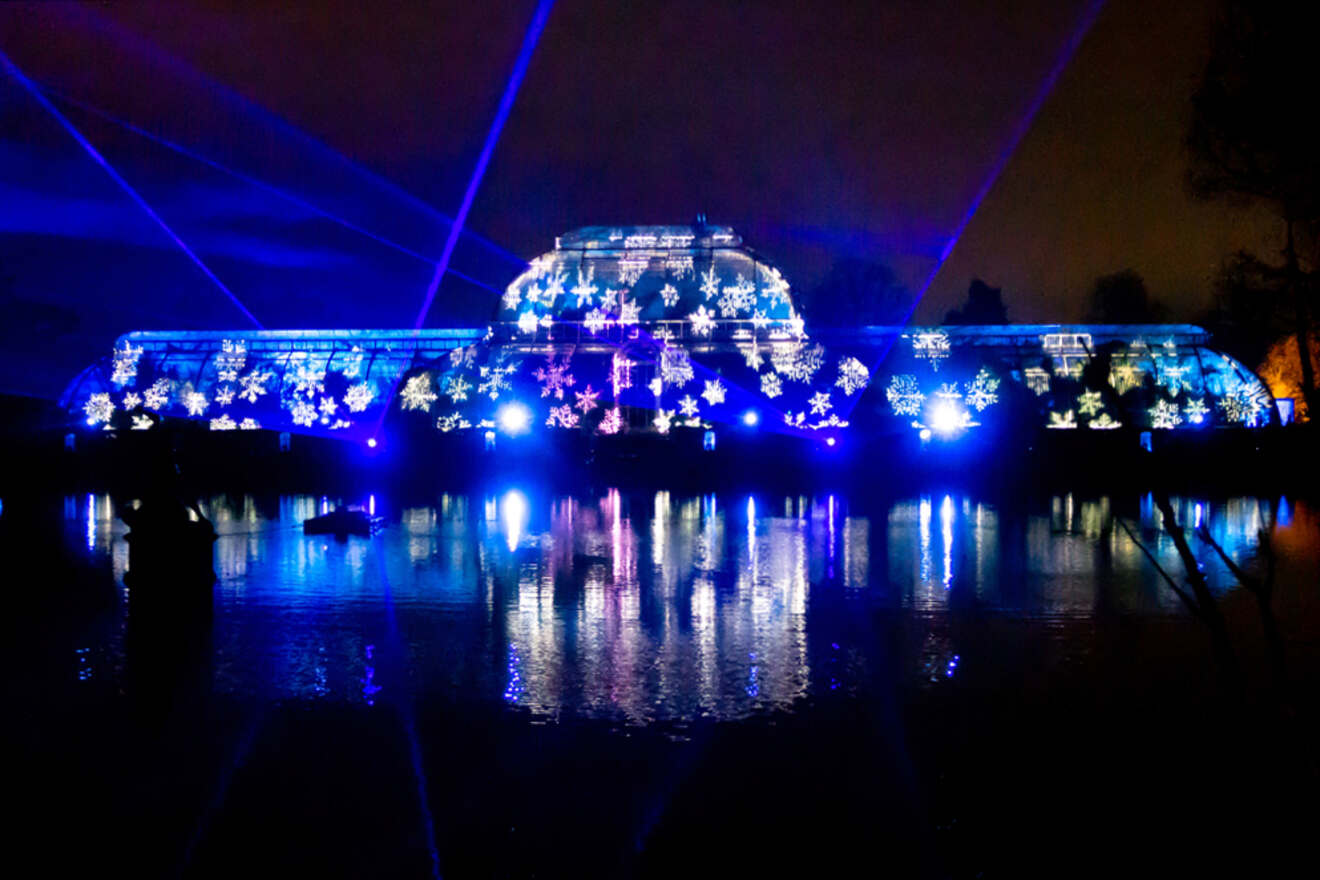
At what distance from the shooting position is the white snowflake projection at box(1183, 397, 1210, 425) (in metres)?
51.7

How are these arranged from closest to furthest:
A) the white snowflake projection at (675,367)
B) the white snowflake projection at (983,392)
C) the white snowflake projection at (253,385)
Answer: the white snowflake projection at (983,392) < the white snowflake projection at (675,367) < the white snowflake projection at (253,385)

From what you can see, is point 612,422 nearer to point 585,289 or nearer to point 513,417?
point 513,417

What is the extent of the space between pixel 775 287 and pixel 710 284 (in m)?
3.12

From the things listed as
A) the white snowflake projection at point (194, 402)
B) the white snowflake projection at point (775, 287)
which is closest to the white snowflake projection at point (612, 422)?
the white snowflake projection at point (775, 287)

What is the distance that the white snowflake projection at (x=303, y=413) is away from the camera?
184 ft

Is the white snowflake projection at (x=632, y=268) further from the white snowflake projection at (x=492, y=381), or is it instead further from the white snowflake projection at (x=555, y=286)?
the white snowflake projection at (x=492, y=381)

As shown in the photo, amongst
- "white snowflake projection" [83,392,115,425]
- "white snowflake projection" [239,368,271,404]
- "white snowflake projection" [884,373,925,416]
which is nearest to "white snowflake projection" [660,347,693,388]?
"white snowflake projection" [884,373,925,416]

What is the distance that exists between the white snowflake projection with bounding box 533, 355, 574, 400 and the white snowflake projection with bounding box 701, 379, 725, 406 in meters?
5.58

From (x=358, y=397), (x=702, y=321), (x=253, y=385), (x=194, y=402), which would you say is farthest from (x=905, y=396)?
(x=194, y=402)

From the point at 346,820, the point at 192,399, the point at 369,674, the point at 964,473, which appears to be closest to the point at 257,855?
the point at 346,820

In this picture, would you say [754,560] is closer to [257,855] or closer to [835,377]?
[257,855]

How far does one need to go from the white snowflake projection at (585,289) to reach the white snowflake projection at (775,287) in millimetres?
7614

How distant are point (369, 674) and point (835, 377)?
45497 millimetres

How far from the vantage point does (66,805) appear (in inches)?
245
